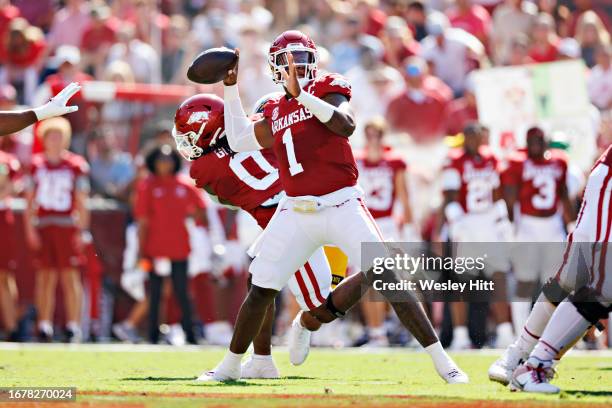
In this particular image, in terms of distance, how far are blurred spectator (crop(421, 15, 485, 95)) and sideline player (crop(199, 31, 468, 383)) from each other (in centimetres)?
742

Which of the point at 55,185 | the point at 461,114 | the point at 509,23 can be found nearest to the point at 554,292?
the point at 55,185

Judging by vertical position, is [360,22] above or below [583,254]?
above

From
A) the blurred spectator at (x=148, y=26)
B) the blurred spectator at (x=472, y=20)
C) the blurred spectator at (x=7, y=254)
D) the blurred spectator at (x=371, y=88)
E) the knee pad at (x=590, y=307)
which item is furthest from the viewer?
the blurred spectator at (x=148, y=26)

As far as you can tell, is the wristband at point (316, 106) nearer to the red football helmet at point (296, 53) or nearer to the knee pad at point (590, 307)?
the red football helmet at point (296, 53)

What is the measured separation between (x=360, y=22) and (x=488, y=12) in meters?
1.82

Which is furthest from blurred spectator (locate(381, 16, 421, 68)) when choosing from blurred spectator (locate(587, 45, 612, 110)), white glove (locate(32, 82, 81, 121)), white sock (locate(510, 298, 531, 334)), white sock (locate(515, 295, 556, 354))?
white sock (locate(515, 295, 556, 354))

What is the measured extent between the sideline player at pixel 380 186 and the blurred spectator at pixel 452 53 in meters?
2.56

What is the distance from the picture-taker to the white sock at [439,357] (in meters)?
7.39

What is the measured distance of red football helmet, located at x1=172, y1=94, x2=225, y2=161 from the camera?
836 centimetres

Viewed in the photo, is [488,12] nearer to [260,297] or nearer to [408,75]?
[408,75]

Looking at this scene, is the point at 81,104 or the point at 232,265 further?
the point at 81,104

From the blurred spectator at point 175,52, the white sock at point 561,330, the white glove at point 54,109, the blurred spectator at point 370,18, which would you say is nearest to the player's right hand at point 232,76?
the white glove at point 54,109

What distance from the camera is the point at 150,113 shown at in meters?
14.5

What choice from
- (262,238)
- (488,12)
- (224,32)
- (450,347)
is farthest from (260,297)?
(488,12)
